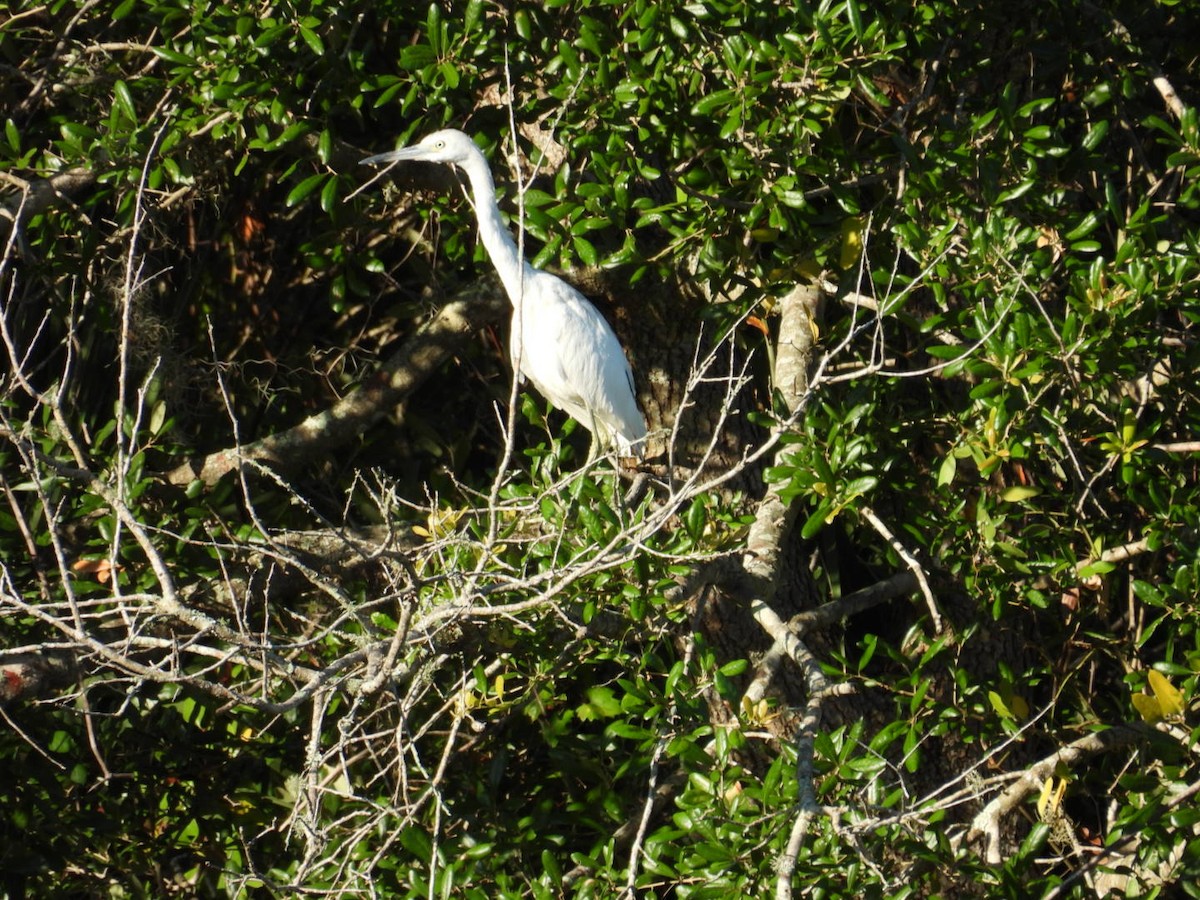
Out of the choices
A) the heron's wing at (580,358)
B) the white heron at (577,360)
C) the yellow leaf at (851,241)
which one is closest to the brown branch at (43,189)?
the white heron at (577,360)

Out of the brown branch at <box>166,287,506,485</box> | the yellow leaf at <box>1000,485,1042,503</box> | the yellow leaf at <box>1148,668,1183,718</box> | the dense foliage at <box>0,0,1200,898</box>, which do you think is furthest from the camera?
the brown branch at <box>166,287,506,485</box>

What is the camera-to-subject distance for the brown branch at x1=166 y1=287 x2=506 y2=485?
3584 mm

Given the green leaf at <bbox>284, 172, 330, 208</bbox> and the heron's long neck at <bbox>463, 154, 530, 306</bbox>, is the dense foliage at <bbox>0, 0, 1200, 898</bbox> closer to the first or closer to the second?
the green leaf at <bbox>284, 172, 330, 208</bbox>

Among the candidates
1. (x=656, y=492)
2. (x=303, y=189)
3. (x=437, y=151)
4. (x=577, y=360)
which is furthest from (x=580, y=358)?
(x=303, y=189)

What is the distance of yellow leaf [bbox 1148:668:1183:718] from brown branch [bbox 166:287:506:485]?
1.92m

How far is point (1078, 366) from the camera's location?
8.32 ft

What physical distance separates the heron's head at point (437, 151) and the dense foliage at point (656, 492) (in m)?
0.10

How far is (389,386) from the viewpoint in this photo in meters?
3.68

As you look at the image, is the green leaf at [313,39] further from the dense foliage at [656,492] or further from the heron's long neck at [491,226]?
the heron's long neck at [491,226]

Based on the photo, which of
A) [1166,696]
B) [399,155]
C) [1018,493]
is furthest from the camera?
[399,155]

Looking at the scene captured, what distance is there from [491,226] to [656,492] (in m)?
0.82

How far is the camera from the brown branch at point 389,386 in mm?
3584

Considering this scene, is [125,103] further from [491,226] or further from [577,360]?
[577,360]

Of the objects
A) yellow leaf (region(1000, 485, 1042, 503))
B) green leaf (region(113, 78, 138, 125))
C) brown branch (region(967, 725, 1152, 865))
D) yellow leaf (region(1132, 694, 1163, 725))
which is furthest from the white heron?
yellow leaf (region(1132, 694, 1163, 725))
